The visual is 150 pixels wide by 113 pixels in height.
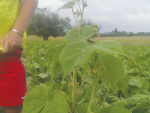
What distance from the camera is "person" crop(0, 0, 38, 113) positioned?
1.01 metres

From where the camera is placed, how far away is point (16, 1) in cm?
110

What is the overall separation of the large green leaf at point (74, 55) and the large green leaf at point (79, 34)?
0.08 meters

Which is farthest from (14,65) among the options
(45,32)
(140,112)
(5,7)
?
(45,32)

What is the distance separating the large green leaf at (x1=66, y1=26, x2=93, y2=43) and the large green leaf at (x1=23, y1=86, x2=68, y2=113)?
21cm

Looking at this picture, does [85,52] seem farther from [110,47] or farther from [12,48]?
[12,48]

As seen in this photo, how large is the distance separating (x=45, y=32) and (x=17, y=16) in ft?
97.2

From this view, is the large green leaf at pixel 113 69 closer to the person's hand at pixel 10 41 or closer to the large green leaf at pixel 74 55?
the large green leaf at pixel 74 55

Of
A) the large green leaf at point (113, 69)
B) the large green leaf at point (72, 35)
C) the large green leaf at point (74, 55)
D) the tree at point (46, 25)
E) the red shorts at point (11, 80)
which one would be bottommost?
the red shorts at point (11, 80)

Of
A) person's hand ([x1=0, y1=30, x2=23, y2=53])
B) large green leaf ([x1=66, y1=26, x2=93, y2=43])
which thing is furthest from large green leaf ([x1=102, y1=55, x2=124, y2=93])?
person's hand ([x1=0, y1=30, x2=23, y2=53])

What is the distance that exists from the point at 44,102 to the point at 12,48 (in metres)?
0.51

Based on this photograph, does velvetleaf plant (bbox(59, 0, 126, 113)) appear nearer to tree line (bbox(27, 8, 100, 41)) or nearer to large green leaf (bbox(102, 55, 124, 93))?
large green leaf (bbox(102, 55, 124, 93))

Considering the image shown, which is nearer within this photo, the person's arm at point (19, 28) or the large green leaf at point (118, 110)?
the large green leaf at point (118, 110)

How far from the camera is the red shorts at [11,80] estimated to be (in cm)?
114

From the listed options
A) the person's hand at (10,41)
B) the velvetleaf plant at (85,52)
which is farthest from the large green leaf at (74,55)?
the person's hand at (10,41)
